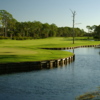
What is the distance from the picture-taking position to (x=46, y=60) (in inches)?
1271

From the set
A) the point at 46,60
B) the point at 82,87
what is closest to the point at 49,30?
the point at 46,60

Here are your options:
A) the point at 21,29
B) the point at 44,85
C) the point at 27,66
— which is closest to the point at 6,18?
the point at 21,29

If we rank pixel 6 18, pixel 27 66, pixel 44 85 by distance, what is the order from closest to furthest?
pixel 44 85, pixel 27 66, pixel 6 18

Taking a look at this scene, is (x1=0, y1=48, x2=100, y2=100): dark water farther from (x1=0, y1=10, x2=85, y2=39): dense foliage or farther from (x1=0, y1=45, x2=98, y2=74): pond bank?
(x1=0, y1=10, x2=85, y2=39): dense foliage

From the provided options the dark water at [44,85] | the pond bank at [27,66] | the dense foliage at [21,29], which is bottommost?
the dark water at [44,85]

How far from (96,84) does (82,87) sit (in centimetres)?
203

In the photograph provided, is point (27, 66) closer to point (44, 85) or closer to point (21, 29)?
point (44, 85)

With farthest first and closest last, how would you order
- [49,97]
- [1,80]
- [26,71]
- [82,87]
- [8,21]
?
[8,21] < [26,71] < [1,80] < [82,87] < [49,97]

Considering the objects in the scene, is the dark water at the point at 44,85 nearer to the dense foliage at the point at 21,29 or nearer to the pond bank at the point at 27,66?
the pond bank at the point at 27,66

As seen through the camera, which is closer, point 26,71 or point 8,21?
point 26,71

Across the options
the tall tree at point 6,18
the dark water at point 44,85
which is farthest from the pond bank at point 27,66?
the tall tree at point 6,18

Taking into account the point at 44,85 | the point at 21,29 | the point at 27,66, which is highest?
the point at 21,29

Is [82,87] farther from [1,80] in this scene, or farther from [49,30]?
[49,30]

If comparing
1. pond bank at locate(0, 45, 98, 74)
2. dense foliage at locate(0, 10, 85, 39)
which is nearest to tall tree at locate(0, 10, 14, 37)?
dense foliage at locate(0, 10, 85, 39)
